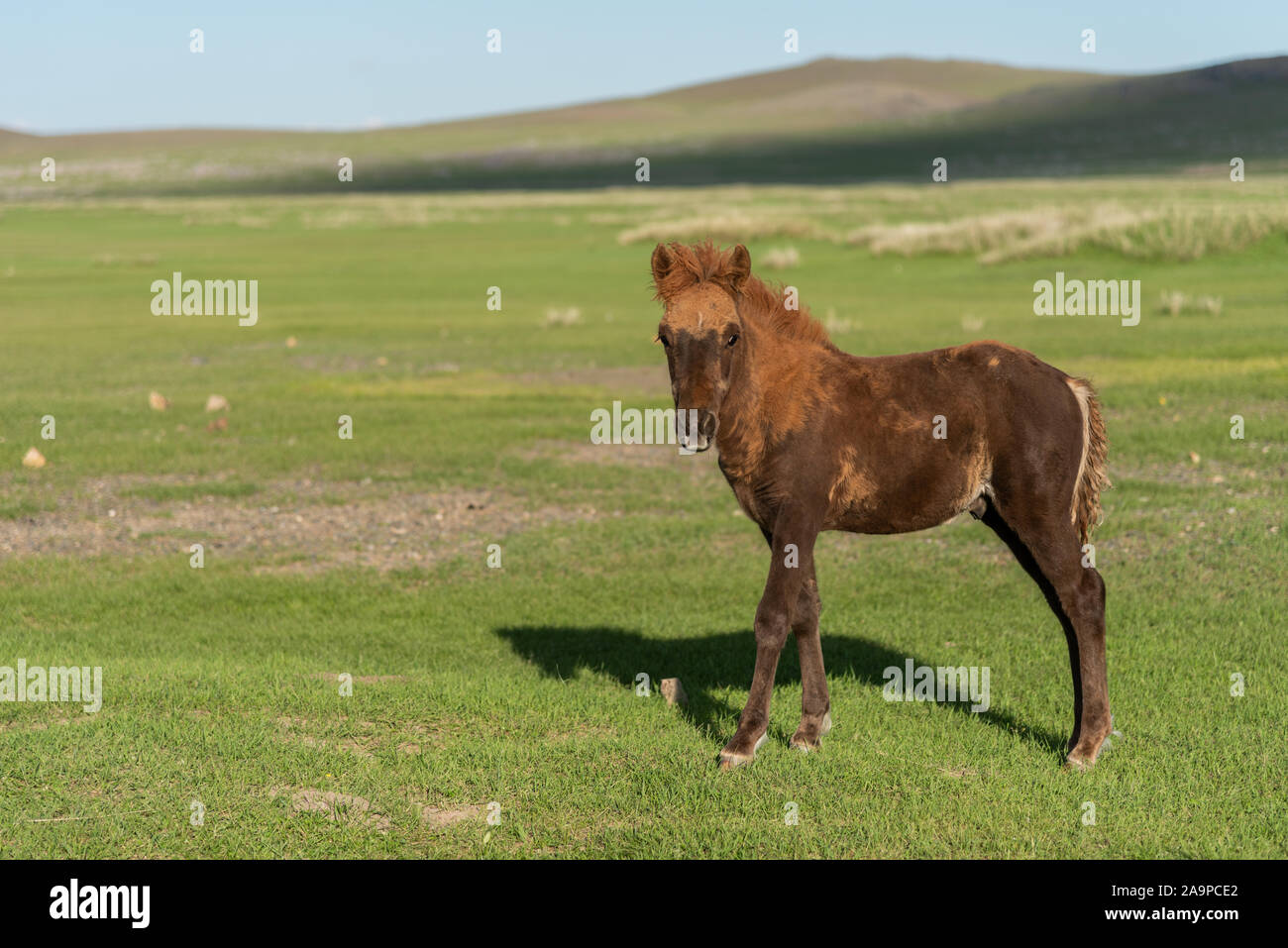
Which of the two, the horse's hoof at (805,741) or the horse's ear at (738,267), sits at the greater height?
the horse's ear at (738,267)

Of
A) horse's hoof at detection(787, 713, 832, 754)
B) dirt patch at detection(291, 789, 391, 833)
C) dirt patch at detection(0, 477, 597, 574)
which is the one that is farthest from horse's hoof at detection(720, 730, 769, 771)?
dirt patch at detection(0, 477, 597, 574)

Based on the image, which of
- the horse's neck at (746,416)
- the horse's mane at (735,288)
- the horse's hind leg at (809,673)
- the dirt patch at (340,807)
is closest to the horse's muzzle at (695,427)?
the horse's neck at (746,416)

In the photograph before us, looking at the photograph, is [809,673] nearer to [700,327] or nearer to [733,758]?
[733,758]

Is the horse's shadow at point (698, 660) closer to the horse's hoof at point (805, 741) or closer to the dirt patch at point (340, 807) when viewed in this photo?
the horse's hoof at point (805, 741)

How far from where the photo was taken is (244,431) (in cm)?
2077

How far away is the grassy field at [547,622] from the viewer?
23.0ft

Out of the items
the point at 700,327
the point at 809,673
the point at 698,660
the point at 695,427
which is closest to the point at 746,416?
the point at 700,327

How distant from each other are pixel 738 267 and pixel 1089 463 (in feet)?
8.35

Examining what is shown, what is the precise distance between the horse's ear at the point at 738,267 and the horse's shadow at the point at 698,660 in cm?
287

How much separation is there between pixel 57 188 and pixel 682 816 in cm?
17435

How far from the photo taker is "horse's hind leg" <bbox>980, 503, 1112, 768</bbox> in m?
7.75

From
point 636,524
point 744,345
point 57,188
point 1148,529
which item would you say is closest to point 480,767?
point 744,345
